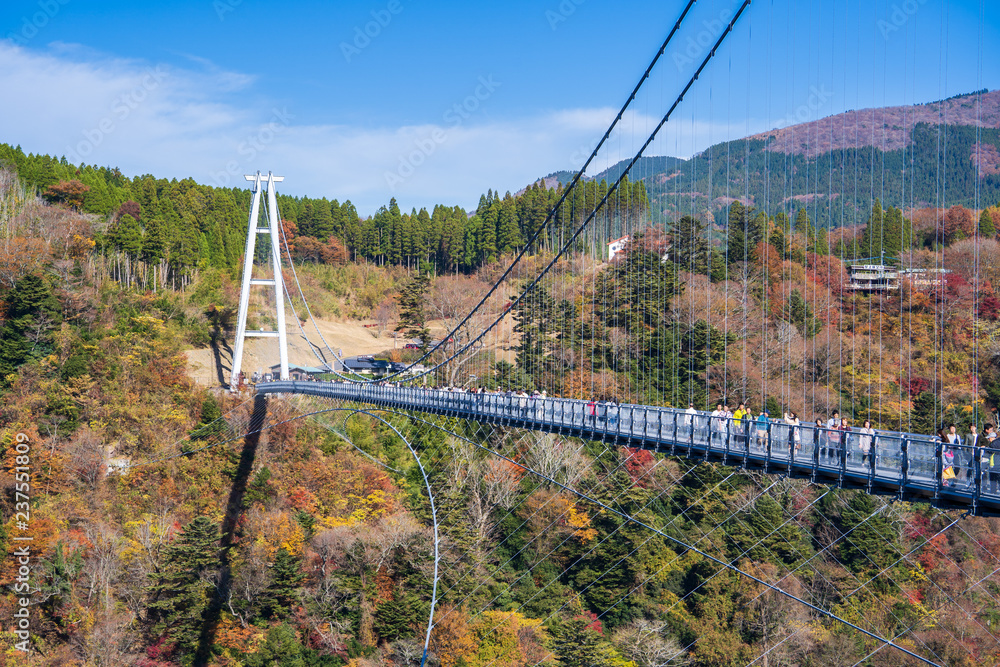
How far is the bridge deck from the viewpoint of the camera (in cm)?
1121

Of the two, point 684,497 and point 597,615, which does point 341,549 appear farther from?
point 684,497

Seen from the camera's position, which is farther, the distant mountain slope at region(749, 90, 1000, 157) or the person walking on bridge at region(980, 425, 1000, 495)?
the distant mountain slope at region(749, 90, 1000, 157)

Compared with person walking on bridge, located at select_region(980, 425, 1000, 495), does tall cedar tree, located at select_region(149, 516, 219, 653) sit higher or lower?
lower

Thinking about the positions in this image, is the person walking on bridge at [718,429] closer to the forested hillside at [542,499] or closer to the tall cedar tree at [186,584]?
the forested hillside at [542,499]

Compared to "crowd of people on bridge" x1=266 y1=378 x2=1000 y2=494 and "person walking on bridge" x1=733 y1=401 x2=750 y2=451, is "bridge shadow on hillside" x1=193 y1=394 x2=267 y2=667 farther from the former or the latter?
"person walking on bridge" x1=733 y1=401 x2=750 y2=451

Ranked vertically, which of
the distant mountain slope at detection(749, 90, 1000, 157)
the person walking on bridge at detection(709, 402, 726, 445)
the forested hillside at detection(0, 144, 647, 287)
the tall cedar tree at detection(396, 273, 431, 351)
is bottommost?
the person walking on bridge at detection(709, 402, 726, 445)

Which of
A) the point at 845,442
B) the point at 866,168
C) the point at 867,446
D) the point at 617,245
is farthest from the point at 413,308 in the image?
the point at 867,446

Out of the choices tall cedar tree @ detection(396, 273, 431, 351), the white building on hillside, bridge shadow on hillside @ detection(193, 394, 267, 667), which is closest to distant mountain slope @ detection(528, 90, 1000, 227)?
the white building on hillside

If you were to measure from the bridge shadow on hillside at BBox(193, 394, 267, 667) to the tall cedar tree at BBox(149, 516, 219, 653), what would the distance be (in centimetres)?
32

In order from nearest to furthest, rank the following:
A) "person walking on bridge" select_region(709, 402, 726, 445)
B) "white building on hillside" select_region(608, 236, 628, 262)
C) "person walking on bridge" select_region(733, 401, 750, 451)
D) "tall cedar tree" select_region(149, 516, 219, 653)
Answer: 1. "person walking on bridge" select_region(733, 401, 750, 451)
2. "person walking on bridge" select_region(709, 402, 726, 445)
3. "tall cedar tree" select_region(149, 516, 219, 653)
4. "white building on hillside" select_region(608, 236, 628, 262)

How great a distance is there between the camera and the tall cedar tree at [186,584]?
3084 cm

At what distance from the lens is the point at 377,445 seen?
41375 mm

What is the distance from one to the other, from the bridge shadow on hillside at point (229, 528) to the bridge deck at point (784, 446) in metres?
15.0

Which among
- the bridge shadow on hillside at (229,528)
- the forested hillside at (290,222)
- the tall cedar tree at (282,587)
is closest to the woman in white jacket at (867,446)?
the tall cedar tree at (282,587)
